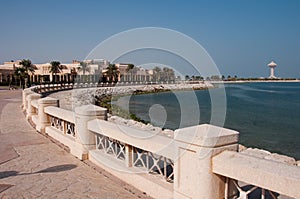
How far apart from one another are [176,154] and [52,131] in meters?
6.35

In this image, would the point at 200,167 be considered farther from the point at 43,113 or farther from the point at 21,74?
the point at 21,74

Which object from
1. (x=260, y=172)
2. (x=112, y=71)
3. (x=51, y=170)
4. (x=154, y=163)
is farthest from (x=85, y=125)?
(x=112, y=71)

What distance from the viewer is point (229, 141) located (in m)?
3.45

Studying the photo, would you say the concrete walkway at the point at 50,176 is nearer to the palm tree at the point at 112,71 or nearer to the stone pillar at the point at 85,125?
the stone pillar at the point at 85,125

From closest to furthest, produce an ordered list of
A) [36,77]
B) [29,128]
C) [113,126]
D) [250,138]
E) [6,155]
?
1. [113,126]
2. [6,155]
3. [29,128]
4. [250,138]
5. [36,77]

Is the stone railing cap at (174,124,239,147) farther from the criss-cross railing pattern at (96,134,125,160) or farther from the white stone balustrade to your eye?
the criss-cross railing pattern at (96,134,125,160)

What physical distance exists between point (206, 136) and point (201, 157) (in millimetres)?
271

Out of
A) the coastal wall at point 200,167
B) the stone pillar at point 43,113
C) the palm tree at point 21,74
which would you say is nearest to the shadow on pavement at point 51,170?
the coastal wall at point 200,167

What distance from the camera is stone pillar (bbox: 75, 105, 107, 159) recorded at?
6402 millimetres

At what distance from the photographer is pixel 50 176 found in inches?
223

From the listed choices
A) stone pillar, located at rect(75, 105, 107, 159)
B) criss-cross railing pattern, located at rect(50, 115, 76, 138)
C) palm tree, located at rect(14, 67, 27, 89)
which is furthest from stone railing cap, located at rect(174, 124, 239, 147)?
palm tree, located at rect(14, 67, 27, 89)

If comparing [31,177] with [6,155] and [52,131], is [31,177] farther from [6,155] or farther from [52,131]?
[52,131]

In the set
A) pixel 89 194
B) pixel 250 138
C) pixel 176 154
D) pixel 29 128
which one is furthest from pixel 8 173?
pixel 250 138

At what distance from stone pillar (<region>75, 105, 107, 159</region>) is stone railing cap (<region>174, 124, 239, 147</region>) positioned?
10.0 ft
